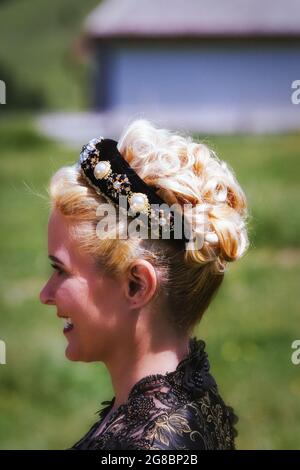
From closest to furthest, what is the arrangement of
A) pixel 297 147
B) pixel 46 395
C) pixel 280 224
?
pixel 46 395 → pixel 280 224 → pixel 297 147

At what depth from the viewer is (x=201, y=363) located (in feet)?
9.20

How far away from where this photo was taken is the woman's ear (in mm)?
2686

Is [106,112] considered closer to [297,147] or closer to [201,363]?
[297,147]

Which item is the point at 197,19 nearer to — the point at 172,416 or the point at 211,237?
the point at 211,237

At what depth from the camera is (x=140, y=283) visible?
2709mm

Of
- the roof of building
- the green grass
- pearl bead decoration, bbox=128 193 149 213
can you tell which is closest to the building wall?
the roof of building

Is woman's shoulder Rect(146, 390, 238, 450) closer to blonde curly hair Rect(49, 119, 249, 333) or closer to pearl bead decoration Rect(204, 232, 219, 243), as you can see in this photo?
blonde curly hair Rect(49, 119, 249, 333)

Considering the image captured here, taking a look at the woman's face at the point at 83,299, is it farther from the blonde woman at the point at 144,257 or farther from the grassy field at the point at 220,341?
the grassy field at the point at 220,341

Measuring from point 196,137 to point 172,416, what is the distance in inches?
59.5

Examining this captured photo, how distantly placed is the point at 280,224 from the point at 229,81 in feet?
48.0

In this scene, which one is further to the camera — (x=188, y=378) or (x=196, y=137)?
(x=196, y=137)

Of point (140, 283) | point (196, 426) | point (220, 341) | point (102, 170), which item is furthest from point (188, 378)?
point (220, 341)

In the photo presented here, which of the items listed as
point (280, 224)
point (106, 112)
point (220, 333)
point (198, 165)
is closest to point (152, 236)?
point (198, 165)

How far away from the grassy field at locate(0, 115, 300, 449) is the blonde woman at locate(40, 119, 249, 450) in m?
2.59
